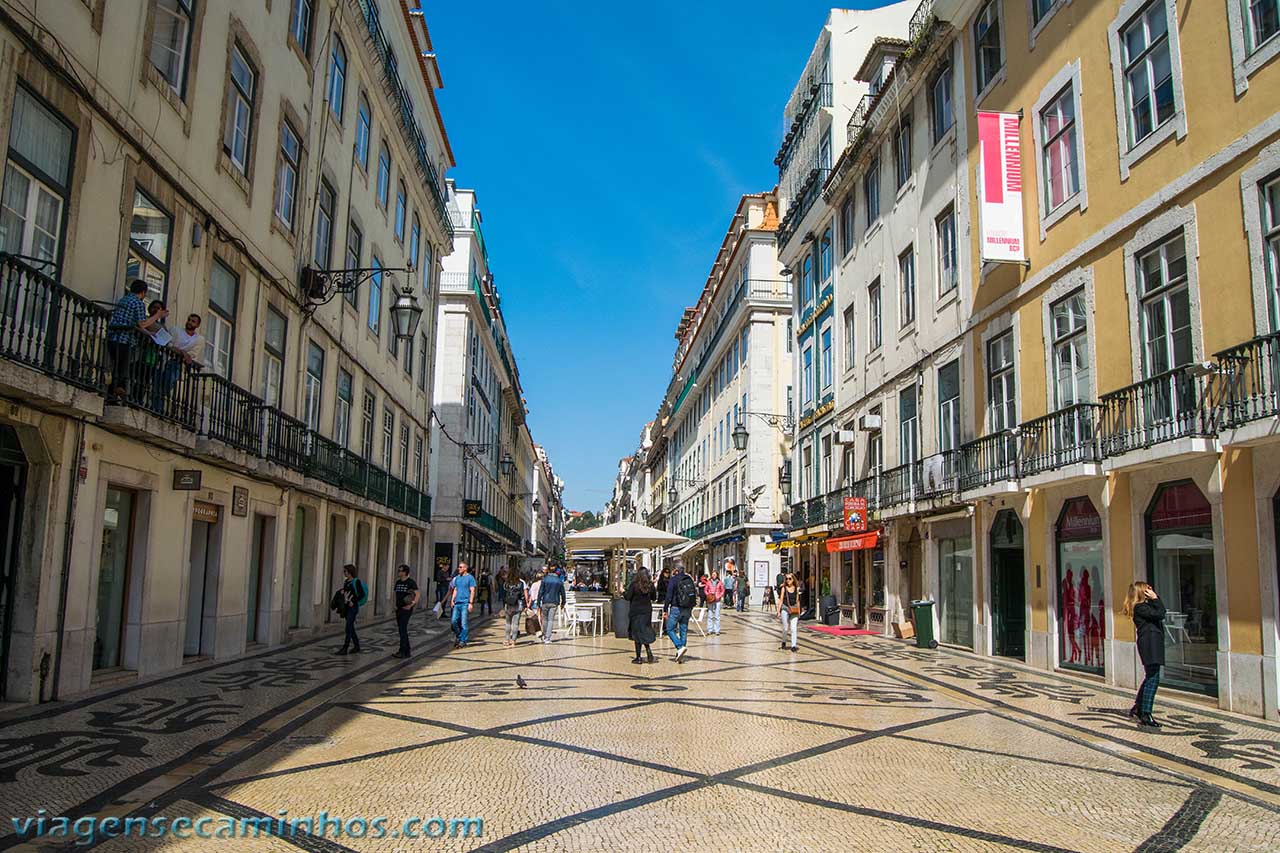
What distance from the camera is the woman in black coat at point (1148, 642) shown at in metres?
9.10

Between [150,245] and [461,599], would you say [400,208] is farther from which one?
[150,245]

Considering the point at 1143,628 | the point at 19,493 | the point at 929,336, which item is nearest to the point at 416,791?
the point at 19,493

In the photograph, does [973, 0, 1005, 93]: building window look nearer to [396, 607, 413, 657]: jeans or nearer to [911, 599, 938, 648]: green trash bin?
[911, 599, 938, 648]: green trash bin

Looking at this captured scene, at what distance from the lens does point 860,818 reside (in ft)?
18.0

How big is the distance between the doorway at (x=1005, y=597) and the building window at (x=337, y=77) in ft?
50.3

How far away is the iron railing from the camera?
1298 centimetres

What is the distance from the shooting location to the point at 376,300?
23719 millimetres

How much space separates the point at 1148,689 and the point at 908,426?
12484 mm

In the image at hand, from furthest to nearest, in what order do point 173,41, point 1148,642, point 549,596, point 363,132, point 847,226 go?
1. point 847,226
2. point 363,132
3. point 549,596
4. point 173,41
5. point 1148,642

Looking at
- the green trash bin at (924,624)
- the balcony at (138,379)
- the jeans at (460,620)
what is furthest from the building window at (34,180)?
the green trash bin at (924,624)

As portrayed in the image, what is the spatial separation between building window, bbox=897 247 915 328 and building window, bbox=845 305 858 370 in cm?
328

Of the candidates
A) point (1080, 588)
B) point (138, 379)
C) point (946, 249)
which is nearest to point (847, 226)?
point (946, 249)

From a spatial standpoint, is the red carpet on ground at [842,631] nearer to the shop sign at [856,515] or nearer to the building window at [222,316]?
the shop sign at [856,515]

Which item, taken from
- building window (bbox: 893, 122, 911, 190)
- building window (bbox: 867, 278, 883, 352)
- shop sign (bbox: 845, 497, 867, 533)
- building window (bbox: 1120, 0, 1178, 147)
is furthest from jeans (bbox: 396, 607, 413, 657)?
building window (bbox: 893, 122, 911, 190)
